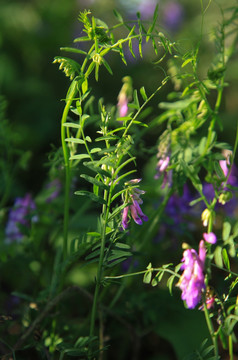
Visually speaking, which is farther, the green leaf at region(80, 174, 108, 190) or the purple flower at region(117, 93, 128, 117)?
the purple flower at region(117, 93, 128, 117)

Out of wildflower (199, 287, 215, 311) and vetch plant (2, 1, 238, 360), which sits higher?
vetch plant (2, 1, 238, 360)

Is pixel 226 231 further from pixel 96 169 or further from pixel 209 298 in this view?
pixel 96 169

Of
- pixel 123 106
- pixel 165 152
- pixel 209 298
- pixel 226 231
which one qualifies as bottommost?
pixel 209 298

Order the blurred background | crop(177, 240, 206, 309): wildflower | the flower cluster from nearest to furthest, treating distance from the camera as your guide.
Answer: crop(177, 240, 206, 309): wildflower → the flower cluster → the blurred background

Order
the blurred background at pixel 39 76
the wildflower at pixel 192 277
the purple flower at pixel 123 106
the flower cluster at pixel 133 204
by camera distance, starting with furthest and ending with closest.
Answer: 1. the blurred background at pixel 39 76
2. the purple flower at pixel 123 106
3. the flower cluster at pixel 133 204
4. the wildflower at pixel 192 277

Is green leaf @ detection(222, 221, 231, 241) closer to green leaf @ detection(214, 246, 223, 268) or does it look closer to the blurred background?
green leaf @ detection(214, 246, 223, 268)

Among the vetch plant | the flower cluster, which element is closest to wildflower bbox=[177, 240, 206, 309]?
the vetch plant

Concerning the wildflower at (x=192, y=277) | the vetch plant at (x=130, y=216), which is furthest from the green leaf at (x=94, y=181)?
the wildflower at (x=192, y=277)

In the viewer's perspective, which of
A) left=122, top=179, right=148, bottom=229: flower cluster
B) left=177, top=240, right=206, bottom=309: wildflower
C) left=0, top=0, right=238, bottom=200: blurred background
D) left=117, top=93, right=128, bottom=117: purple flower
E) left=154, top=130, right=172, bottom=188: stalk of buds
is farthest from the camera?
left=0, top=0, right=238, bottom=200: blurred background

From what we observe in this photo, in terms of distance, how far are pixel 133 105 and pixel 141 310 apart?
0.91 meters

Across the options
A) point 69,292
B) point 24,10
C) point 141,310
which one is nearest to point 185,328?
point 141,310

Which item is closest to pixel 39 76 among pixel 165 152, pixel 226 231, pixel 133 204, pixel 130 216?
pixel 165 152

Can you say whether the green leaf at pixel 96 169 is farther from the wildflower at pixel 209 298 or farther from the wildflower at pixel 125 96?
the wildflower at pixel 125 96

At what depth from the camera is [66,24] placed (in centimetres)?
436
